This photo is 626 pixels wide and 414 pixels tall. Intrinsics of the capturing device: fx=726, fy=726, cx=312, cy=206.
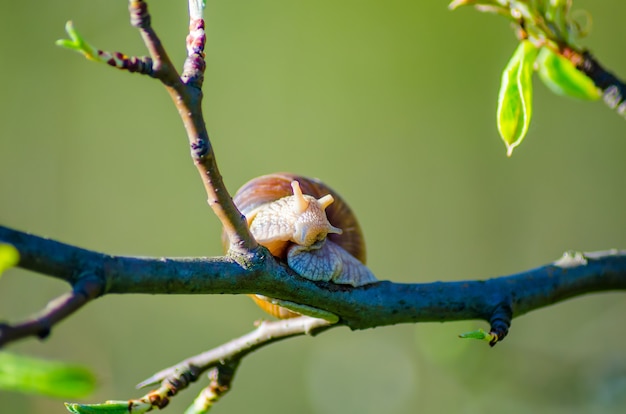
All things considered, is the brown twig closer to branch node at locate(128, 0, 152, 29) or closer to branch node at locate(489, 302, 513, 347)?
branch node at locate(489, 302, 513, 347)

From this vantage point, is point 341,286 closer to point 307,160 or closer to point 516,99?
point 516,99

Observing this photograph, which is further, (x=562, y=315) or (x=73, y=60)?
(x=73, y=60)

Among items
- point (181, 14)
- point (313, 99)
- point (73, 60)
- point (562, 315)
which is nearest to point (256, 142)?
point (313, 99)

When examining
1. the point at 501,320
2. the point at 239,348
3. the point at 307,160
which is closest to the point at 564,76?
the point at 501,320

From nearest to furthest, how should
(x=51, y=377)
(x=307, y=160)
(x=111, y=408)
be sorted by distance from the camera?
1. (x=51, y=377)
2. (x=111, y=408)
3. (x=307, y=160)

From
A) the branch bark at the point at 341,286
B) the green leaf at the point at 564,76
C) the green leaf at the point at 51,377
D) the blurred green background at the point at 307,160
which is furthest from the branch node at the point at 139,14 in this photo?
the blurred green background at the point at 307,160

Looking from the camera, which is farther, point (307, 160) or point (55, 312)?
point (307, 160)

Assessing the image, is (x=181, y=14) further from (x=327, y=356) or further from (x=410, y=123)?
(x=327, y=356)
